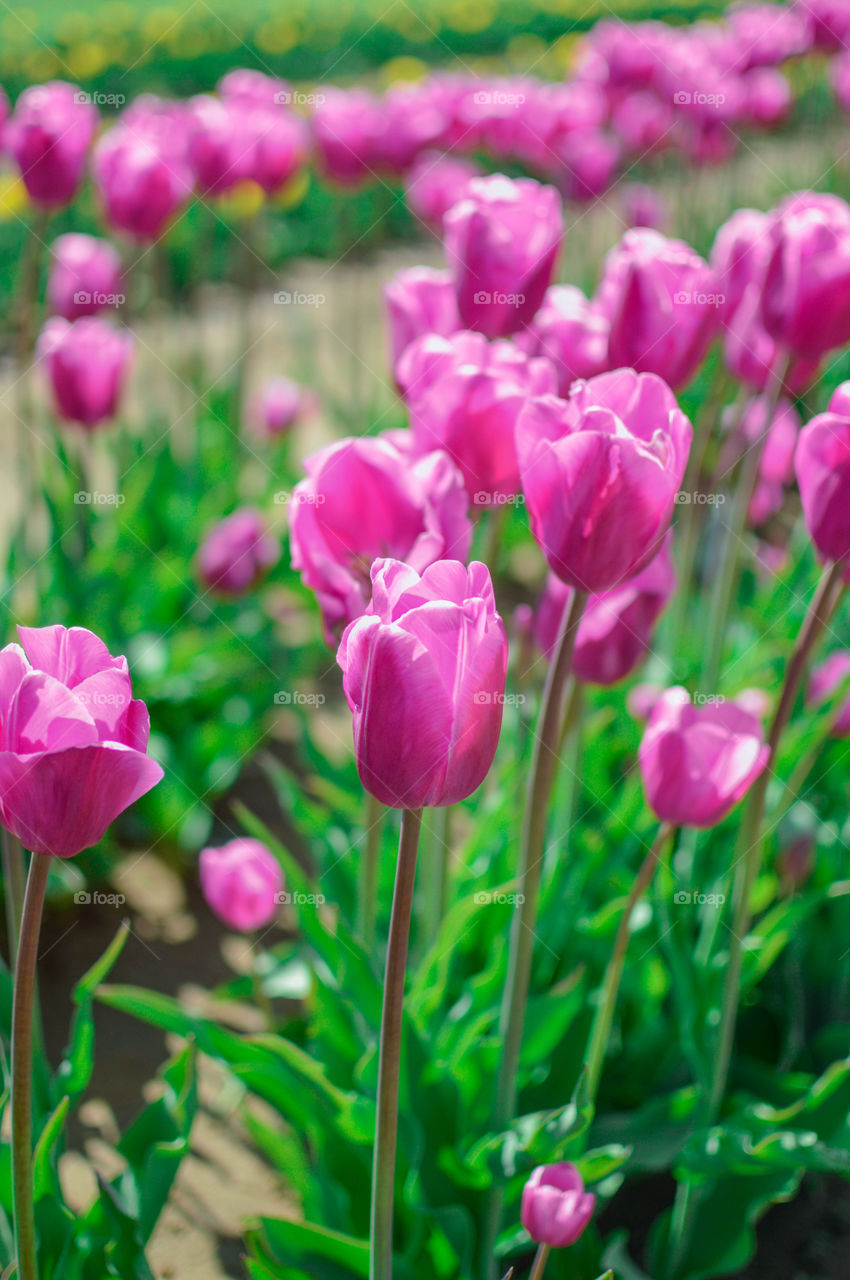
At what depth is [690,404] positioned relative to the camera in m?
3.67

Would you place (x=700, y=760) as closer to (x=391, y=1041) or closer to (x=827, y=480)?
(x=827, y=480)

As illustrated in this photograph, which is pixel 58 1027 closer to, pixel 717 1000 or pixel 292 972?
pixel 292 972

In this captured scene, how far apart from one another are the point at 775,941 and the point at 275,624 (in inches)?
58.1

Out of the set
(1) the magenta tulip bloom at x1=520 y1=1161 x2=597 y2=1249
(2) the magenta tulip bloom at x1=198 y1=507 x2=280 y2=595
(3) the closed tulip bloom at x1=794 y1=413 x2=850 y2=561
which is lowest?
(2) the magenta tulip bloom at x1=198 y1=507 x2=280 y2=595

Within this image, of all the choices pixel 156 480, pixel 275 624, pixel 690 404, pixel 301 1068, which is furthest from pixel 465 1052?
pixel 690 404

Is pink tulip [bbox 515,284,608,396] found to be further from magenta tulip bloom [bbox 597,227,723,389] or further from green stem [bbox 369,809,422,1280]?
green stem [bbox 369,809,422,1280]

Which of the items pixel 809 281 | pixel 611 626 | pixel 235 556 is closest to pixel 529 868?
pixel 611 626

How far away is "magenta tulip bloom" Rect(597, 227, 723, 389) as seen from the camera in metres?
1.39

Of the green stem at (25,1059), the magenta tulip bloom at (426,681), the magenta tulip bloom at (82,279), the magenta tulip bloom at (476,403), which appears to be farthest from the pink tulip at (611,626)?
the magenta tulip bloom at (82,279)

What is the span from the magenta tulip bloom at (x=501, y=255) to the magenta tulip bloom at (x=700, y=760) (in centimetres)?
57

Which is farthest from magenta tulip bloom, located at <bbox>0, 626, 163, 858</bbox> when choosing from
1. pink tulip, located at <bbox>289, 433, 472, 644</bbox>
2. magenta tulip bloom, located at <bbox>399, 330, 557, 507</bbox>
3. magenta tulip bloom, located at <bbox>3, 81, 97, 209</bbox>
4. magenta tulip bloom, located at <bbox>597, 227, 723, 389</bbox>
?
magenta tulip bloom, located at <bbox>3, 81, 97, 209</bbox>

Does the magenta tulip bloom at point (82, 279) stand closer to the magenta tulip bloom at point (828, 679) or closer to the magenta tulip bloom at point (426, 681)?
the magenta tulip bloom at point (828, 679)

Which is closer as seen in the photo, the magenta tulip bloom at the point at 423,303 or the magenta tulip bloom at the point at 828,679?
the magenta tulip bloom at the point at 423,303

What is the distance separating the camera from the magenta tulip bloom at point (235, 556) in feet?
7.77
